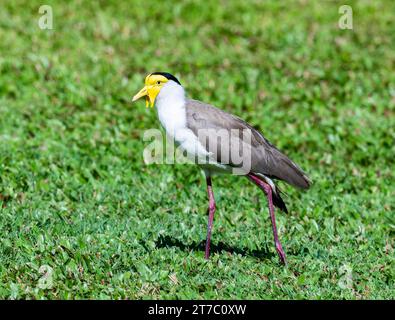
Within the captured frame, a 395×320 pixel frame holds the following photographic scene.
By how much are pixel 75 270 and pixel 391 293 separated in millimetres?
2440

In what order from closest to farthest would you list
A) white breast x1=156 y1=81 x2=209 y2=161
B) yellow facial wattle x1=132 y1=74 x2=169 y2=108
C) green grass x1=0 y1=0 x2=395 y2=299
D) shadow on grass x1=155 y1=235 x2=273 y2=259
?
green grass x1=0 y1=0 x2=395 y2=299 → white breast x1=156 y1=81 x2=209 y2=161 → shadow on grass x1=155 y1=235 x2=273 y2=259 → yellow facial wattle x1=132 y1=74 x2=169 y2=108

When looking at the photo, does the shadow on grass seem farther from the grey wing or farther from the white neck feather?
the white neck feather

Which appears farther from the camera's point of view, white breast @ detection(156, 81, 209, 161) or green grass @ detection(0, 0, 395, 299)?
white breast @ detection(156, 81, 209, 161)

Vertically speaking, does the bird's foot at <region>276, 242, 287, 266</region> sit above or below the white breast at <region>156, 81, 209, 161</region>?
below

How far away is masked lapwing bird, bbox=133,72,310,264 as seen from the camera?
262 inches

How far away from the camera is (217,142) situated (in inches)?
263

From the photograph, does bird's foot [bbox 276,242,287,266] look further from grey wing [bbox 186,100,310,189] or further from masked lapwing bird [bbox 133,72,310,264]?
grey wing [bbox 186,100,310,189]

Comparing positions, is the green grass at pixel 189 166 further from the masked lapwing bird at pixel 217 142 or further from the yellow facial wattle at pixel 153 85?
the yellow facial wattle at pixel 153 85

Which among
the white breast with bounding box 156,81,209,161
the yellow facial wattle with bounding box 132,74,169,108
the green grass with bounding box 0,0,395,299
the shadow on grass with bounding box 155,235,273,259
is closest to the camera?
the green grass with bounding box 0,0,395,299

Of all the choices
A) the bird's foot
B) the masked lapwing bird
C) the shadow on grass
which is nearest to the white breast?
the masked lapwing bird

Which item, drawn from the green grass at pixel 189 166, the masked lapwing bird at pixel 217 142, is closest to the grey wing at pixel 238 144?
the masked lapwing bird at pixel 217 142

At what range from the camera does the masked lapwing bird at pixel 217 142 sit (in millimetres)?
6645
